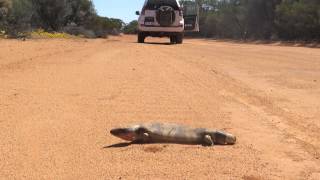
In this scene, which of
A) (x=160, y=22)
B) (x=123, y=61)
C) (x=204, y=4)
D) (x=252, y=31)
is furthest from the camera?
(x=204, y=4)

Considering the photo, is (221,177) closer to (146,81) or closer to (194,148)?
(194,148)

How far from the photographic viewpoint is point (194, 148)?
6.11 m

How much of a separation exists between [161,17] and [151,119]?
20.8m

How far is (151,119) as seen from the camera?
24.3 ft

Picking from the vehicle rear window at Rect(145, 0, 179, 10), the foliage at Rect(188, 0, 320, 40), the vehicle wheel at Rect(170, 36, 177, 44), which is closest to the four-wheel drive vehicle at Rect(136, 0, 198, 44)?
the vehicle rear window at Rect(145, 0, 179, 10)

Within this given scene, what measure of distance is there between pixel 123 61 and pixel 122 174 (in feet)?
33.8

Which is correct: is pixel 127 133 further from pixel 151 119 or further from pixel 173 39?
pixel 173 39

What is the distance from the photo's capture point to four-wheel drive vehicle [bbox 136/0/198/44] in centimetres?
2797

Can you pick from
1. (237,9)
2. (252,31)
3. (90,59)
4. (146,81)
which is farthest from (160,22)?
(237,9)

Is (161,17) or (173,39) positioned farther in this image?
(173,39)

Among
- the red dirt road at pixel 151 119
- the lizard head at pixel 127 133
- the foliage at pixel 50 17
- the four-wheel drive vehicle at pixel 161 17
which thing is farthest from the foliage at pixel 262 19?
the lizard head at pixel 127 133

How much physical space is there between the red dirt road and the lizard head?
129mm

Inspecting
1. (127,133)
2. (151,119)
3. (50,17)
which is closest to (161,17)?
(50,17)

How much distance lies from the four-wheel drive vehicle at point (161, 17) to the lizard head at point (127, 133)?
21929mm
